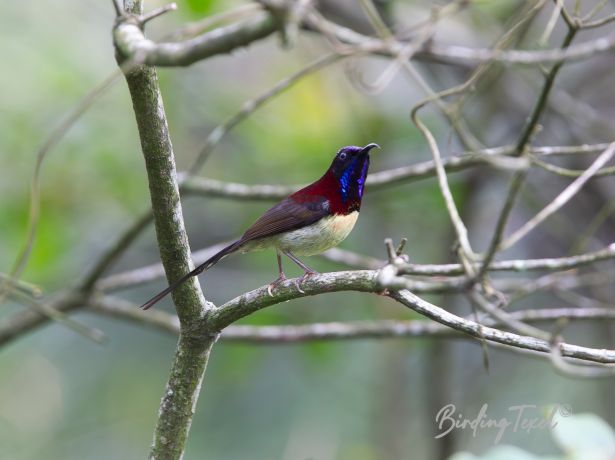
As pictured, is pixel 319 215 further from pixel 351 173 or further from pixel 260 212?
pixel 260 212

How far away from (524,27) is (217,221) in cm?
381

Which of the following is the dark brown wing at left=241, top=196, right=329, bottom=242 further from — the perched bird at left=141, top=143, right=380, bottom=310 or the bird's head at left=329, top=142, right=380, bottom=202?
the bird's head at left=329, top=142, right=380, bottom=202

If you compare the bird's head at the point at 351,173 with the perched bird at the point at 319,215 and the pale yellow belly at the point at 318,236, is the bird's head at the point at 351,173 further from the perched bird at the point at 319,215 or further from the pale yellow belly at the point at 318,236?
the pale yellow belly at the point at 318,236


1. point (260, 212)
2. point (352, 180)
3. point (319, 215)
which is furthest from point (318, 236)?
point (260, 212)

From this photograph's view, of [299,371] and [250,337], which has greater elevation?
[299,371]

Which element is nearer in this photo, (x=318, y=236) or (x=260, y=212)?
(x=318, y=236)

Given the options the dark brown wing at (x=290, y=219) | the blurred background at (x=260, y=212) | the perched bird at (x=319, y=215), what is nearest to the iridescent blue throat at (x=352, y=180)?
the perched bird at (x=319, y=215)

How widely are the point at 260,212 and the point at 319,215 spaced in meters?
2.74

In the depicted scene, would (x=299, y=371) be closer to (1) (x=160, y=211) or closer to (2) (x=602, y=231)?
(2) (x=602, y=231)

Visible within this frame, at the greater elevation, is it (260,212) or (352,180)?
(260,212)

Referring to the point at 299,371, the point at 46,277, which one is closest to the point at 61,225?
the point at 46,277

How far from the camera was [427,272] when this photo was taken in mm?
2416

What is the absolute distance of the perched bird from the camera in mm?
4090

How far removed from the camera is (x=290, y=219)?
4121 mm
